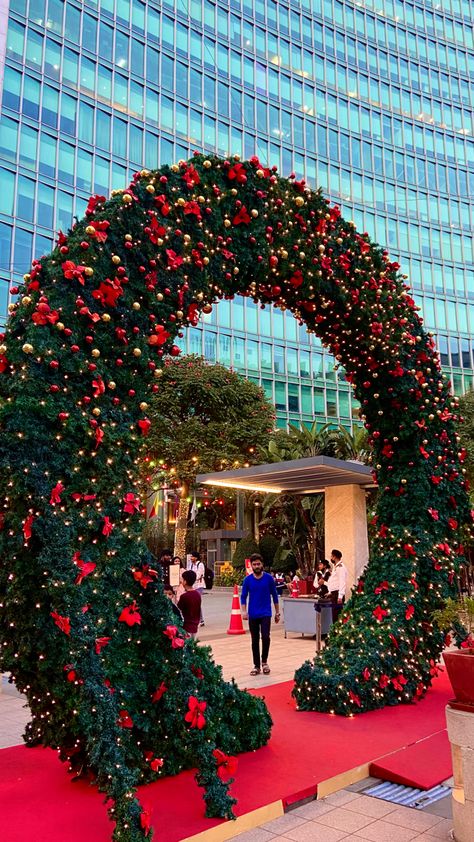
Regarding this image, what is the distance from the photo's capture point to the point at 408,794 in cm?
452

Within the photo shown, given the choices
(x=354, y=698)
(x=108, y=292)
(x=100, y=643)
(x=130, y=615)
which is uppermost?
(x=108, y=292)

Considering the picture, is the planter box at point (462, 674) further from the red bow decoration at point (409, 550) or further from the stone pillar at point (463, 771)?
the red bow decoration at point (409, 550)

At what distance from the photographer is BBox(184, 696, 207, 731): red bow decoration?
4.25 meters

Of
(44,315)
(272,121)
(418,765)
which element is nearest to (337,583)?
(418,765)

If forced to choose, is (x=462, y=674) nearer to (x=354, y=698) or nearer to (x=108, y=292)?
(x=354, y=698)

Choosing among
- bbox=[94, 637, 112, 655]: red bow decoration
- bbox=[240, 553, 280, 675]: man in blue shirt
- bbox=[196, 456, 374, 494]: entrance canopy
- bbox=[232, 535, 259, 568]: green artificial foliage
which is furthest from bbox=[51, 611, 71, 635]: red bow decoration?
bbox=[232, 535, 259, 568]: green artificial foliage

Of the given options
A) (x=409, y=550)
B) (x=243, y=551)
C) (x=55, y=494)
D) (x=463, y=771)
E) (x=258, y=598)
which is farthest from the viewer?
(x=243, y=551)

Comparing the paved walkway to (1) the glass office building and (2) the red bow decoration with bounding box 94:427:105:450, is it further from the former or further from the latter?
(1) the glass office building

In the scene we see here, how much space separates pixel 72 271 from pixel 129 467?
1.45 m

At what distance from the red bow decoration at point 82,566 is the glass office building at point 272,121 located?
80.7 feet

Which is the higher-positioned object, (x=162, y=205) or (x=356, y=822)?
(x=162, y=205)

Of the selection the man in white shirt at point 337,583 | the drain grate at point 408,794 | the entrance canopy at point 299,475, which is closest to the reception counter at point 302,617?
the man in white shirt at point 337,583

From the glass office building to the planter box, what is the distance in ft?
84.9

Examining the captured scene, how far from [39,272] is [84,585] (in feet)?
7.31
